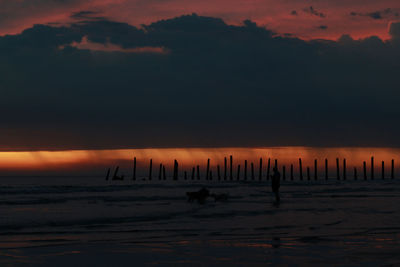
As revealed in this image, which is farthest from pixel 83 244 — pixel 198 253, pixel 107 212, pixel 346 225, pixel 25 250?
pixel 107 212

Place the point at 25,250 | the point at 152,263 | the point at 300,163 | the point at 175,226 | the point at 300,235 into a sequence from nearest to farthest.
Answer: the point at 152,263
the point at 25,250
the point at 300,235
the point at 175,226
the point at 300,163

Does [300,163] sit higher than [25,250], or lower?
higher

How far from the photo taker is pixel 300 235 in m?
15.2

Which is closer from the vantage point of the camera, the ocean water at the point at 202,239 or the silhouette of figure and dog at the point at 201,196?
the ocean water at the point at 202,239

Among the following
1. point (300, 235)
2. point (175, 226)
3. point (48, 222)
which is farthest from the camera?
point (48, 222)

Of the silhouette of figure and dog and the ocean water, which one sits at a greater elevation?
the silhouette of figure and dog

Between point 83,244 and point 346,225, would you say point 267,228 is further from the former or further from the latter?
point 83,244

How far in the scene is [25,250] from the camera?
1283 cm

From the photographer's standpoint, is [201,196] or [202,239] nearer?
[202,239]

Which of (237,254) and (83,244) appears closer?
(237,254)

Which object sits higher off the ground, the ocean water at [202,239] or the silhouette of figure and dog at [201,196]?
the silhouette of figure and dog at [201,196]

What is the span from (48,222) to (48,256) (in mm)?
7922

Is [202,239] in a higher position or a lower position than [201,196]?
lower

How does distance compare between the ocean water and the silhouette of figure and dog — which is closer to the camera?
the ocean water
